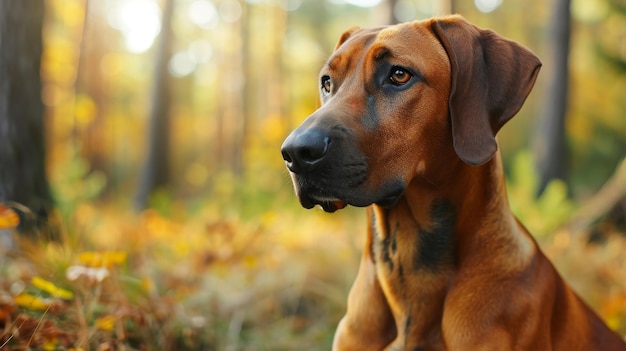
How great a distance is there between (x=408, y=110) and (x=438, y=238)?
0.61 metres

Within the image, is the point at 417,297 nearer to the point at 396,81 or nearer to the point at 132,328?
the point at 396,81

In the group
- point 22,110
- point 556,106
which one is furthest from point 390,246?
point 556,106

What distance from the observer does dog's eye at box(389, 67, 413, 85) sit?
2.86 metres

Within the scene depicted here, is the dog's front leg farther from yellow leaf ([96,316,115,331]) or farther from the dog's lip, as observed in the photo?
yellow leaf ([96,316,115,331])

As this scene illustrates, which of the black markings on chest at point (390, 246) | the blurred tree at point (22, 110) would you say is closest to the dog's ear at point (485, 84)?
the black markings on chest at point (390, 246)

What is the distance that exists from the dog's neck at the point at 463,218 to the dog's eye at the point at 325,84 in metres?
0.64

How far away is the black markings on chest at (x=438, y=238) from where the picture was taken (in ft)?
9.87

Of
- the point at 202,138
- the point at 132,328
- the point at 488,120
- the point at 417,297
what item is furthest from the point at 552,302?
the point at 202,138

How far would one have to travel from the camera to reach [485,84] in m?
2.89

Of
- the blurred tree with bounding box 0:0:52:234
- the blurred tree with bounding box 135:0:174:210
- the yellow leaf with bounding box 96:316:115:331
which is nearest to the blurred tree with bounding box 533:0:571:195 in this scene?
the blurred tree with bounding box 135:0:174:210

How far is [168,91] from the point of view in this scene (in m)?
15.4

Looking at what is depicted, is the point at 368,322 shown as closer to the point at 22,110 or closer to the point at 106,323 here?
the point at 106,323

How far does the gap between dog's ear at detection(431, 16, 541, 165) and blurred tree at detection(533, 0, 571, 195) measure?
9.09 m

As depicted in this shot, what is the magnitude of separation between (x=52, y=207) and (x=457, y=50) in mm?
4233
